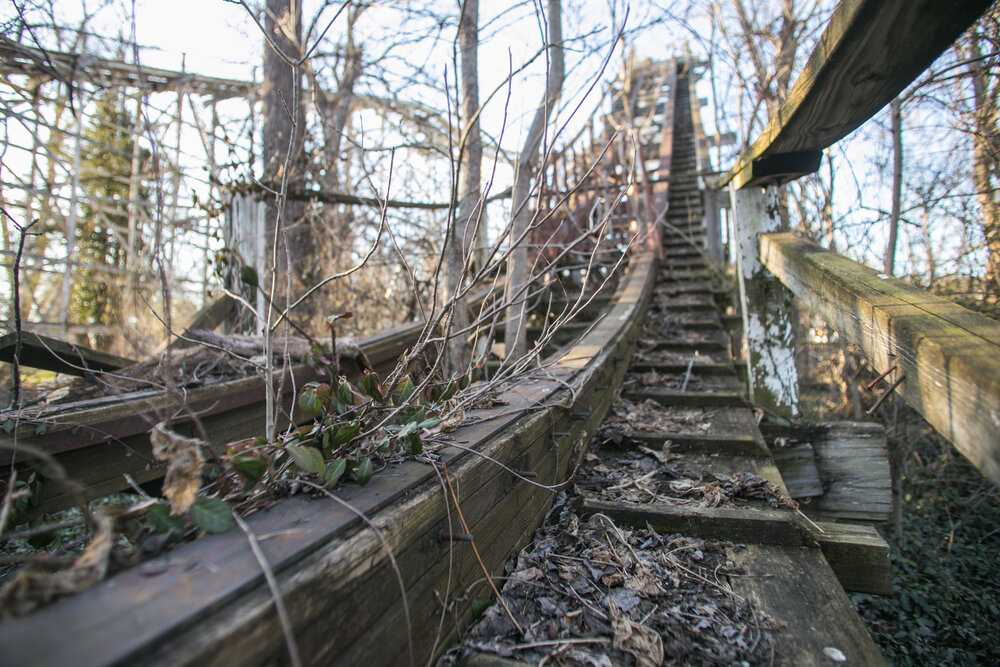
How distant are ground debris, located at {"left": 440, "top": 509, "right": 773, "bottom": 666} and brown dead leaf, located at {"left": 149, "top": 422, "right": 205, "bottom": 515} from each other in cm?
67

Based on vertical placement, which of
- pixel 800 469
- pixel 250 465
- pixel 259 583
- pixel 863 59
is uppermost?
pixel 863 59

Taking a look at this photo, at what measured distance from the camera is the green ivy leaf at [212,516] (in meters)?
0.85

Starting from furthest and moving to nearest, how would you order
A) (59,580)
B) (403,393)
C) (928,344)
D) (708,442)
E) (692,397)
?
(692,397)
(708,442)
(403,393)
(928,344)
(59,580)

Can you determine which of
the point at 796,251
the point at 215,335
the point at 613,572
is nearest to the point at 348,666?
the point at 613,572

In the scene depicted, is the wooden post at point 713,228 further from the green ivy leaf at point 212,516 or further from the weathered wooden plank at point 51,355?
the green ivy leaf at point 212,516

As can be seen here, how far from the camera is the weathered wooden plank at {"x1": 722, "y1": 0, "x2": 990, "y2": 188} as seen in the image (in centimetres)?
137

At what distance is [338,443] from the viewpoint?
124 centimetres

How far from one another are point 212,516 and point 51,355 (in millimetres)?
2543

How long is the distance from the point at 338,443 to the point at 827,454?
2.44 m

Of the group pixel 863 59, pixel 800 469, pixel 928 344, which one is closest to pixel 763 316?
pixel 800 469

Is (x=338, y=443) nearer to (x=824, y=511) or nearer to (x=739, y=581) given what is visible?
(x=739, y=581)

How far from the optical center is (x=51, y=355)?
2645 mm

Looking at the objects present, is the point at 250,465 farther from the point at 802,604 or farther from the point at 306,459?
the point at 802,604

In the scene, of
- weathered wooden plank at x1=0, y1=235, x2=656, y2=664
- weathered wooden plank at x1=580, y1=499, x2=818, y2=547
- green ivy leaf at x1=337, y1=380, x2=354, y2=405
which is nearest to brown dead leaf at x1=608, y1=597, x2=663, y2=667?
weathered wooden plank at x1=0, y1=235, x2=656, y2=664
